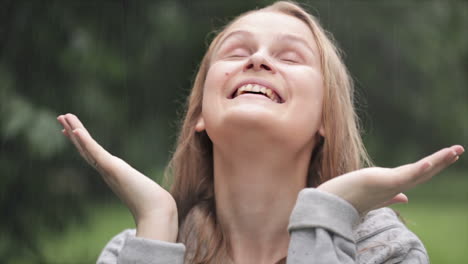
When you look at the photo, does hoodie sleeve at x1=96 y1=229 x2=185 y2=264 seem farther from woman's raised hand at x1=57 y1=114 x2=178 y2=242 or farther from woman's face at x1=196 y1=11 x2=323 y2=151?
woman's face at x1=196 y1=11 x2=323 y2=151

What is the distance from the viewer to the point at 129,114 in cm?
555

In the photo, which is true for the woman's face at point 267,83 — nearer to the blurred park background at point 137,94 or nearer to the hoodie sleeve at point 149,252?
the hoodie sleeve at point 149,252

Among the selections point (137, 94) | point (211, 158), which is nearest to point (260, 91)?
point (211, 158)

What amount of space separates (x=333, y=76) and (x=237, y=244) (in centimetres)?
64

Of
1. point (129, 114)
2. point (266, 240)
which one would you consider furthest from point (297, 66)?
point (129, 114)

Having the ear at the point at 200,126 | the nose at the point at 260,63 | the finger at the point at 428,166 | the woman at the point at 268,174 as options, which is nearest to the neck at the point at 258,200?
the woman at the point at 268,174

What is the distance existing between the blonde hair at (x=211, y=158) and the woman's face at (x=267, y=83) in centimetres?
6

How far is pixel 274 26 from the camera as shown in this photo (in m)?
1.97

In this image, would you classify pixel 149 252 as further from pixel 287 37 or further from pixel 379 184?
pixel 287 37

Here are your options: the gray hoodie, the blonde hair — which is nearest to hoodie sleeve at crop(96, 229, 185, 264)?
the gray hoodie

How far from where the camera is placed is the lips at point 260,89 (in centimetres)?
182

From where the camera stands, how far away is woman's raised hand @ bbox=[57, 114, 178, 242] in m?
1.75

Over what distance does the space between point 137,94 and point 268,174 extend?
13.2ft

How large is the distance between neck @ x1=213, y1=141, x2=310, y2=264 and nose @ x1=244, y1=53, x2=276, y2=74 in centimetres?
26
